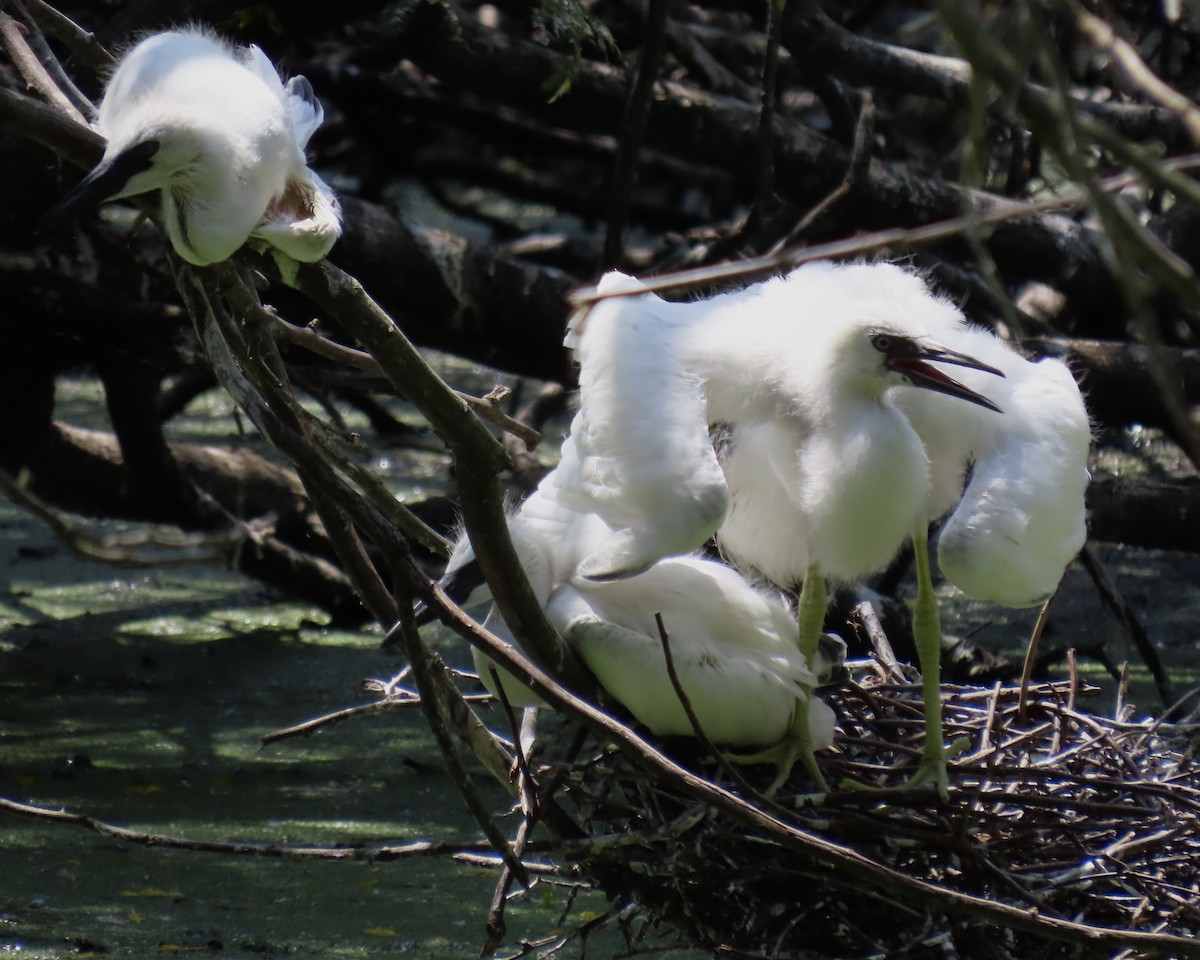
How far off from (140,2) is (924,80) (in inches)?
108

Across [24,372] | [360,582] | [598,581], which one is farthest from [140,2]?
[360,582]

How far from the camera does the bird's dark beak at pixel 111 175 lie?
173 cm

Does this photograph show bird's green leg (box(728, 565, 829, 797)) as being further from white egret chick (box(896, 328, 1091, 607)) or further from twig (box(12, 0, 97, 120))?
twig (box(12, 0, 97, 120))

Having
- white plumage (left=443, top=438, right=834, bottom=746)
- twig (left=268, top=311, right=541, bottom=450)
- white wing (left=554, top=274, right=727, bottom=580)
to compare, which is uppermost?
twig (left=268, top=311, right=541, bottom=450)

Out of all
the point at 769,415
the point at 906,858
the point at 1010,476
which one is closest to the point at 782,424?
the point at 769,415

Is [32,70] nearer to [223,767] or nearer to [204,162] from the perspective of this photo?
[204,162]

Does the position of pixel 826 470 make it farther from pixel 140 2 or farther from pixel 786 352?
pixel 140 2

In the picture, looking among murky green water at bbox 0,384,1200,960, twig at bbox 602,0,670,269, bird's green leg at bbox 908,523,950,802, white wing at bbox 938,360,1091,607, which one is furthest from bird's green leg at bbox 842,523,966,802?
twig at bbox 602,0,670,269

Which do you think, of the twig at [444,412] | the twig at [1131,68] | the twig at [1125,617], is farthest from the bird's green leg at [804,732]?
the twig at [1131,68]

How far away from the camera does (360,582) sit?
1.92 meters

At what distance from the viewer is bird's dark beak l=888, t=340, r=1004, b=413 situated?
2598mm

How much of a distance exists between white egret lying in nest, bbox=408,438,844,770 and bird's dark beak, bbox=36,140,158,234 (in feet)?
3.25

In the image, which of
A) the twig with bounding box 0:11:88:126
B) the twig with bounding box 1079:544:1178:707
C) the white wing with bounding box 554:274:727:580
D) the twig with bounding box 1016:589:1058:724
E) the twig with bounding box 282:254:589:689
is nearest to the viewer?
the twig with bounding box 282:254:589:689

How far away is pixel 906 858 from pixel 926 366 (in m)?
0.85
